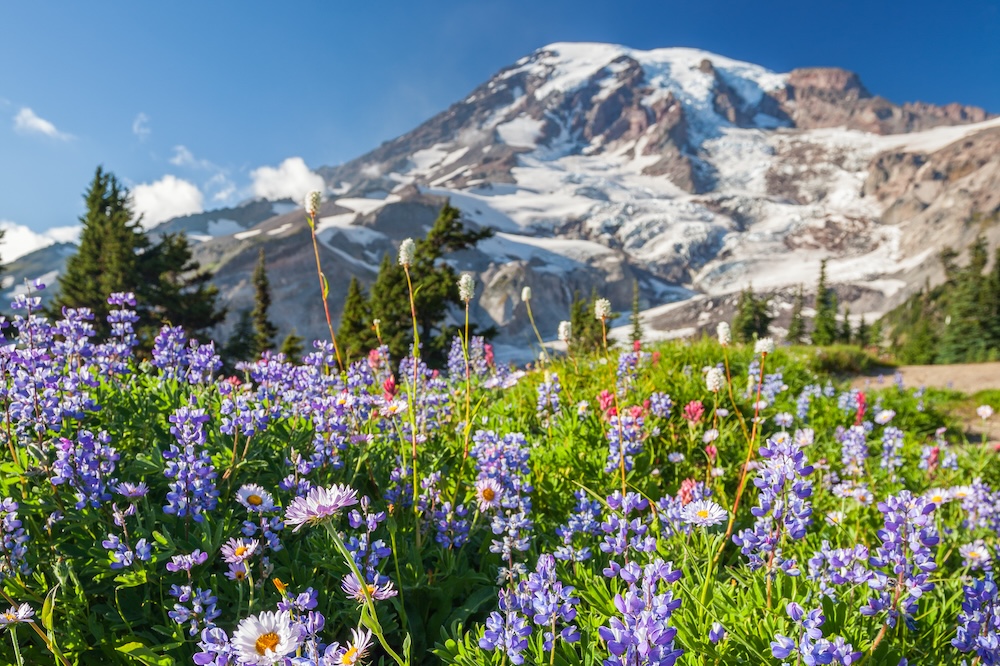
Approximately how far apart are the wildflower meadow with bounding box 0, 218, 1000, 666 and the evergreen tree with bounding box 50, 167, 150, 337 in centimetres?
2787

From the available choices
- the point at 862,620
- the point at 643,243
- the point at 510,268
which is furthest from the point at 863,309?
the point at 862,620

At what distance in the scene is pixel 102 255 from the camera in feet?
101

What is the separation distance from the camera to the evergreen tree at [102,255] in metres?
28.2

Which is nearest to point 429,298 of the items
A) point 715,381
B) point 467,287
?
point 467,287

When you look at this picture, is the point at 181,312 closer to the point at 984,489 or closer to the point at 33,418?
the point at 33,418

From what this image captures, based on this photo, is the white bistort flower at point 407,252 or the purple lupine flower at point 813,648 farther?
the white bistort flower at point 407,252

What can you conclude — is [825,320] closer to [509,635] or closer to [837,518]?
[837,518]

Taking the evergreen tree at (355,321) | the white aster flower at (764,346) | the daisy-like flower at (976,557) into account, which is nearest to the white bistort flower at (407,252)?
the white aster flower at (764,346)

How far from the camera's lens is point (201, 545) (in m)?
2.35

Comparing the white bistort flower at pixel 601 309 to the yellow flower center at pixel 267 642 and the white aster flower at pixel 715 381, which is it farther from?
the yellow flower center at pixel 267 642

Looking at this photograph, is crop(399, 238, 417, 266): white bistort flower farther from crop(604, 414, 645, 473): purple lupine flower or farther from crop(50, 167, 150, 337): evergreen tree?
crop(50, 167, 150, 337): evergreen tree

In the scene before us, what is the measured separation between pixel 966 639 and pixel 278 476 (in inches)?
124

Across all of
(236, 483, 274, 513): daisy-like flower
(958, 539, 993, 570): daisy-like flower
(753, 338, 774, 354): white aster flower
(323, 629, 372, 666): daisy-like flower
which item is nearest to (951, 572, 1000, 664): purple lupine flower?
(958, 539, 993, 570): daisy-like flower

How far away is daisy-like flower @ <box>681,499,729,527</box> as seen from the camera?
2.10m
